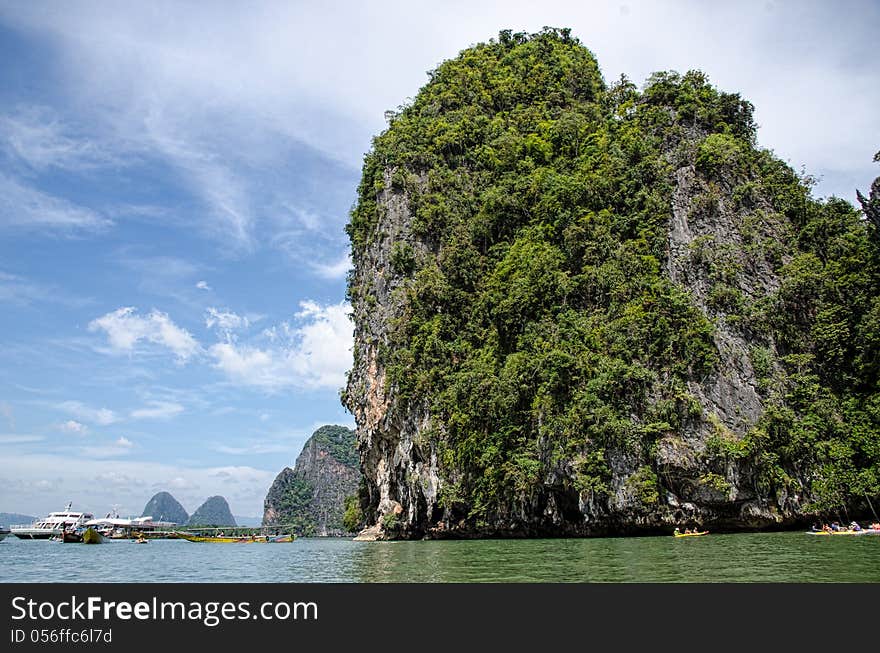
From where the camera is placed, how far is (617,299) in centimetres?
2762

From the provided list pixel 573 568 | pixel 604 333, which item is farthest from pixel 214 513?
pixel 573 568

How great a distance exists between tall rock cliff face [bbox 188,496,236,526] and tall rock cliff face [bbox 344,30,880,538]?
157m

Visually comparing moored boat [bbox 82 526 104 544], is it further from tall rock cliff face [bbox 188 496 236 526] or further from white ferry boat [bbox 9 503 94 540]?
tall rock cliff face [bbox 188 496 236 526]

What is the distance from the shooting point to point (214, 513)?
7146 inches

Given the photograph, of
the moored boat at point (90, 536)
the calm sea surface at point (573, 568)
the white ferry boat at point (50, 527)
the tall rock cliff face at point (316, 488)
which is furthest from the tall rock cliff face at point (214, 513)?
the calm sea surface at point (573, 568)

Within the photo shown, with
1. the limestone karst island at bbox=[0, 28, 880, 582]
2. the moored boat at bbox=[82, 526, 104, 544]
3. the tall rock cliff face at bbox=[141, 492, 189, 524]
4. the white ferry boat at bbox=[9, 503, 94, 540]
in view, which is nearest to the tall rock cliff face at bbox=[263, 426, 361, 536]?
the white ferry boat at bbox=[9, 503, 94, 540]

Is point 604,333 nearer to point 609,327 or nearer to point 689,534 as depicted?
point 609,327

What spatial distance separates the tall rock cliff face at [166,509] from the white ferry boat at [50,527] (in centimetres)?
13513

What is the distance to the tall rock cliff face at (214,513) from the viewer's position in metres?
177

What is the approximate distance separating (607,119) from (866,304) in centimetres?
1804

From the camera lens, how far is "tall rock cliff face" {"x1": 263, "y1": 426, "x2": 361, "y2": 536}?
93.4 metres
